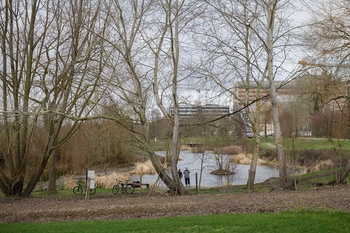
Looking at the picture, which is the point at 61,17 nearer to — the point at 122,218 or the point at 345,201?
the point at 122,218

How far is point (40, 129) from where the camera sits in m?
17.7

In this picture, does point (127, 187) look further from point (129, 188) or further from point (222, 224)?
point (222, 224)

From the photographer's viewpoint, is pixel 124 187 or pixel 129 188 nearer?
pixel 124 187

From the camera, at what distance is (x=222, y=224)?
8.08 metres

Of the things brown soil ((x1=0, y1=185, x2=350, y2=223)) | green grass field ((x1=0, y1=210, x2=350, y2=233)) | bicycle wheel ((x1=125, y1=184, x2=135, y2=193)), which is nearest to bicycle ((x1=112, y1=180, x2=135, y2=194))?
bicycle wheel ((x1=125, y1=184, x2=135, y2=193))

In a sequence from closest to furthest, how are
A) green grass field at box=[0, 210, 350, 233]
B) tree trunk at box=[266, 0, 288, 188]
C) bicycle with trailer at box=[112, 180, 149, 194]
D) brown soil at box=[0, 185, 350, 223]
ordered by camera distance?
1. green grass field at box=[0, 210, 350, 233]
2. brown soil at box=[0, 185, 350, 223]
3. tree trunk at box=[266, 0, 288, 188]
4. bicycle with trailer at box=[112, 180, 149, 194]

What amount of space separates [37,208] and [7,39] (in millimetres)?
8343


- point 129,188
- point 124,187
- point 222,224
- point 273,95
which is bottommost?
point 129,188

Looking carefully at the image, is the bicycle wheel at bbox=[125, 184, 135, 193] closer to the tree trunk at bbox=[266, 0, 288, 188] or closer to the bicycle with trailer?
the bicycle with trailer

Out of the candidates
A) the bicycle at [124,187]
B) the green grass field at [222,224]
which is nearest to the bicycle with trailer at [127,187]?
the bicycle at [124,187]

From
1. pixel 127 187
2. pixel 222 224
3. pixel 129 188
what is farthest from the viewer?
pixel 129 188

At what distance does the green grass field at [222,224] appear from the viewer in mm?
7426

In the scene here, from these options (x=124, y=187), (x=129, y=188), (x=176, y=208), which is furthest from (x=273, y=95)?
(x=129, y=188)

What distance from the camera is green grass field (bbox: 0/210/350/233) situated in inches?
292
